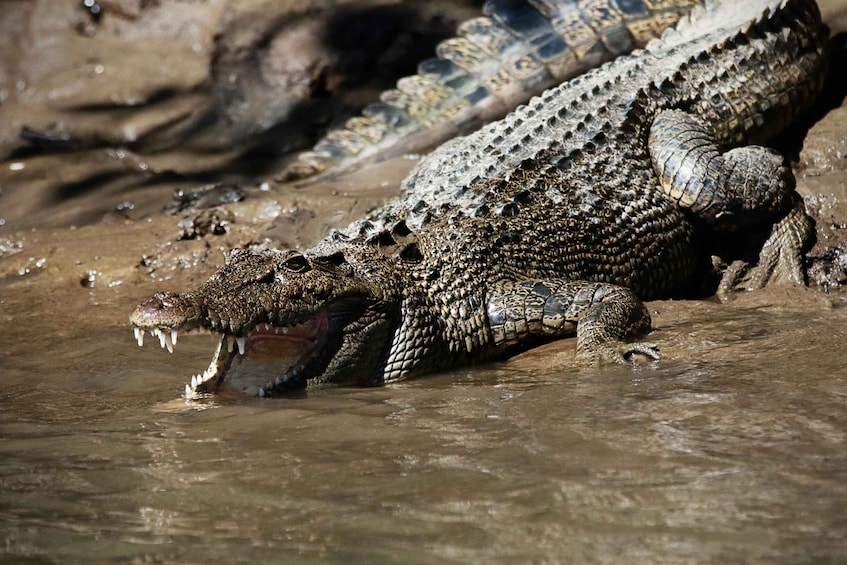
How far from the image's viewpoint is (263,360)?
4426 mm

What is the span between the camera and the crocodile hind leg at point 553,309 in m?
4.59

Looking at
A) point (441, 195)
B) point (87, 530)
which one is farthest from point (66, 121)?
point (87, 530)

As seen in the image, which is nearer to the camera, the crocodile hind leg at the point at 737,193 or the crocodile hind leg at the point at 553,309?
the crocodile hind leg at the point at 553,309

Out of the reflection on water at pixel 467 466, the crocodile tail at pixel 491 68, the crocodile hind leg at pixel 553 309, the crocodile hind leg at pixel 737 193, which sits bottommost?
the reflection on water at pixel 467 466

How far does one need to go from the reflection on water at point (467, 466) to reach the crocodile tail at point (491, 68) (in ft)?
10.7

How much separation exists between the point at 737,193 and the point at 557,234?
123cm

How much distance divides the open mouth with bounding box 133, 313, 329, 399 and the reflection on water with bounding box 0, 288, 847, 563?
142mm

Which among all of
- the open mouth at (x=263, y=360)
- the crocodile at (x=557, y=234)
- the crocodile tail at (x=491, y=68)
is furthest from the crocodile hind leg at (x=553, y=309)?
the crocodile tail at (x=491, y=68)

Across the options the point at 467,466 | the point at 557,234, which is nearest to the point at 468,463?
the point at 467,466

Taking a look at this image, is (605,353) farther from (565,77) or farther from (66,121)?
(66,121)

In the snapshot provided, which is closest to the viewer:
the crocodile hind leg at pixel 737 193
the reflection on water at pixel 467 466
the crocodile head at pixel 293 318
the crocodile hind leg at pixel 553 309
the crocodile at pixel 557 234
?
the reflection on water at pixel 467 466

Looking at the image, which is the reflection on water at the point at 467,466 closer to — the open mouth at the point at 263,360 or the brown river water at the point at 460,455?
the brown river water at the point at 460,455

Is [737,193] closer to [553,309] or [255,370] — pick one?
[553,309]

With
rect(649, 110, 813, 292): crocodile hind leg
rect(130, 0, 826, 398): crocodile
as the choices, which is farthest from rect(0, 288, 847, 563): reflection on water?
rect(649, 110, 813, 292): crocodile hind leg
